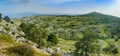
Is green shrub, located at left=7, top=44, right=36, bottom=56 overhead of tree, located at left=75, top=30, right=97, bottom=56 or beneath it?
overhead

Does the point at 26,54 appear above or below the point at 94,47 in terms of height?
above

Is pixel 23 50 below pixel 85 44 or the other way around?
the other way around

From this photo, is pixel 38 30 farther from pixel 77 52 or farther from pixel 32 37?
pixel 77 52

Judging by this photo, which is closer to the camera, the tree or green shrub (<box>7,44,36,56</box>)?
green shrub (<box>7,44,36,56</box>)

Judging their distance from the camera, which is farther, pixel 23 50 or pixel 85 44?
pixel 85 44

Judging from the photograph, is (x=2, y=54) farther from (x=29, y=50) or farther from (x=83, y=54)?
(x=83, y=54)

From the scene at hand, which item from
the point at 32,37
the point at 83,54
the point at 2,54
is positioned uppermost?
the point at 2,54

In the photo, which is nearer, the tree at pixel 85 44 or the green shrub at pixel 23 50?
the green shrub at pixel 23 50

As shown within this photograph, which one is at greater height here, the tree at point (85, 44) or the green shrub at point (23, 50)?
the green shrub at point (23, 50)

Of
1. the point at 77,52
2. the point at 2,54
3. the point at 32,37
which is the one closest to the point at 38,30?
the point at 32,37

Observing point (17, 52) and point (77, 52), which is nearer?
point (17, 52)
